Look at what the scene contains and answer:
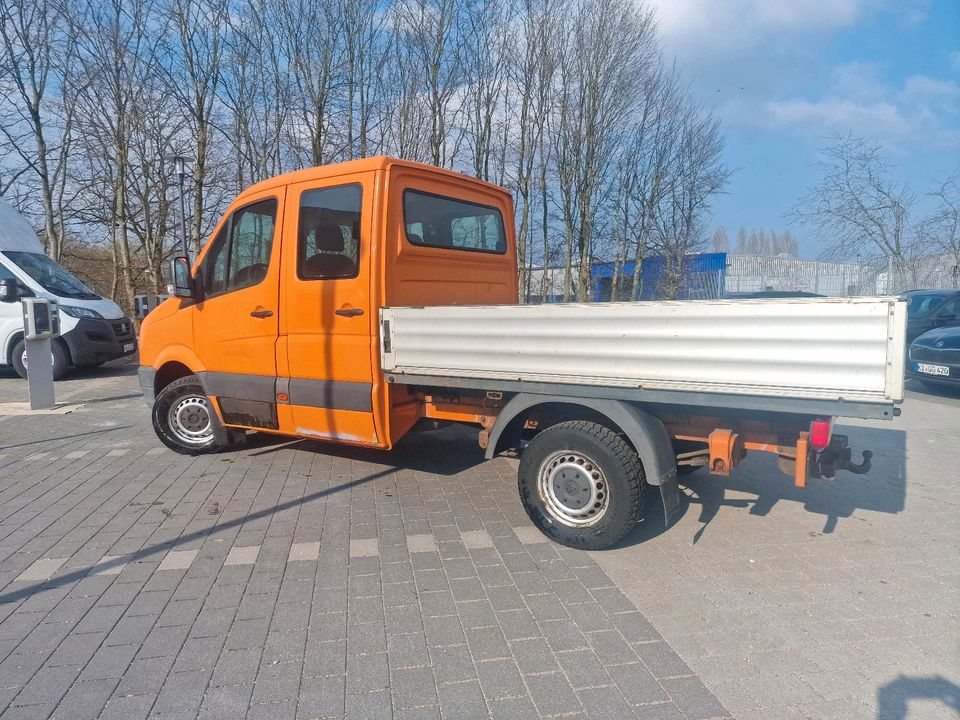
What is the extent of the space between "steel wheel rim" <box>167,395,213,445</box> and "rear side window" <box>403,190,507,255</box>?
2.96 m

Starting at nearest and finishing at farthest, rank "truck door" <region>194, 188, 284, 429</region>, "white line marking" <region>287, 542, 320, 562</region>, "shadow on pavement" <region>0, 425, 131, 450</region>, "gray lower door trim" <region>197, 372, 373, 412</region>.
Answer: "white line marking" <region>287, 542, 320, 562</region> → "gray lower door trim" <region>197, 372, 373, 412</region> → "truck door" <region>194, 188, 284, 429</region> → "shadow on pavement" <region>0, 425, 131, 450</region>

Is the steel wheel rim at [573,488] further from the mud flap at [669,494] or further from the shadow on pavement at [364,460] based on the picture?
the shadow on pavement at [364,460]

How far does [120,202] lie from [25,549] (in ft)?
52.8

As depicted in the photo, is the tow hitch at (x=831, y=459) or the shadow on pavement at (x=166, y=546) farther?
the tow hitch at (x=831, y=459)

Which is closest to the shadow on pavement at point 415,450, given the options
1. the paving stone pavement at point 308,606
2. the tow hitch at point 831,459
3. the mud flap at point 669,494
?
the paving stone pavement at point 308,606

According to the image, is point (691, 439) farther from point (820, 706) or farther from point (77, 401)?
point (77, 401)

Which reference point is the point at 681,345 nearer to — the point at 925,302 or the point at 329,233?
the point at 329,233

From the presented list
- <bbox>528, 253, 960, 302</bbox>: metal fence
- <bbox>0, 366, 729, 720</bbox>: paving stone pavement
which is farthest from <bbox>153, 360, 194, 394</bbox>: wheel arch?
<bbox>528, 253, 960, 302</bbox>: metal fence

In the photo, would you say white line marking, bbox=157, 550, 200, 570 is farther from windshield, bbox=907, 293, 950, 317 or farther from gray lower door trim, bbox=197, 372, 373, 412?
windshield, bbox=907, 293, 950, 317

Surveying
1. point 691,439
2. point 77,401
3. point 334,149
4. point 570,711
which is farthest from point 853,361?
point 334,149

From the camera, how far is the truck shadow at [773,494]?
4.81 meters

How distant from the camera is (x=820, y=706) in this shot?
262cm

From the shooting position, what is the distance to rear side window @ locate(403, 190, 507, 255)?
5.09 meters

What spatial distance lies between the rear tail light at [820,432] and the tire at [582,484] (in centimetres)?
99
